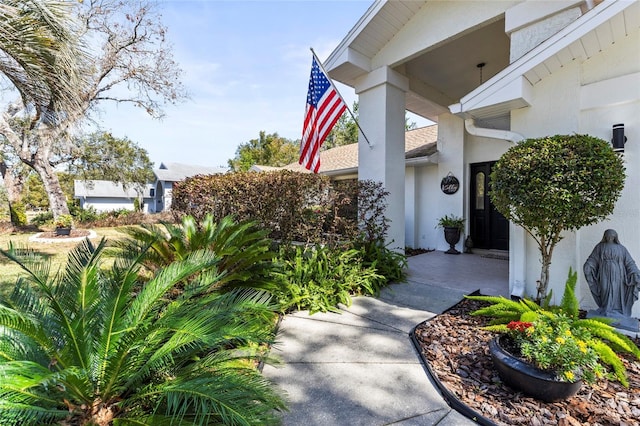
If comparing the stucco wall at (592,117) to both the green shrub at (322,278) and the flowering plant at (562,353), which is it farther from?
the green shrub at (322,278)

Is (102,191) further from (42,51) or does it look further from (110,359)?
(110,359)

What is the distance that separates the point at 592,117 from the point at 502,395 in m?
3.80

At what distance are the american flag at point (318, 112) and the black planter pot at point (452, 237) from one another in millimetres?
4522

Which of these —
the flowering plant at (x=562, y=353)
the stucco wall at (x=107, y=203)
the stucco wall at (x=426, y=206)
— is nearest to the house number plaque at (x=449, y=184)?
the stucco wall at (x=426, y=206)

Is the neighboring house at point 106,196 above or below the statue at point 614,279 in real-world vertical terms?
above

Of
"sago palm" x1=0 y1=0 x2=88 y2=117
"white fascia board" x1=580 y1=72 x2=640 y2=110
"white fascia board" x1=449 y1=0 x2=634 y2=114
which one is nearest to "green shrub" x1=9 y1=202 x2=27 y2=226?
"sago palm" x1=0 y1=0 x2=88 y2=117

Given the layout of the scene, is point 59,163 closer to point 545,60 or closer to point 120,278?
point 120,278

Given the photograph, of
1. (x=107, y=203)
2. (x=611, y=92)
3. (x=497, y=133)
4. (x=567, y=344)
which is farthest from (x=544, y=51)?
(x=107, y=203)

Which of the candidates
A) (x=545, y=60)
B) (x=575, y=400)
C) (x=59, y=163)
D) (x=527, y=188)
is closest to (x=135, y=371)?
(x=575, y=400)

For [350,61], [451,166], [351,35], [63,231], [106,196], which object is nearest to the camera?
[351,35]

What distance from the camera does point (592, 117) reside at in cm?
401

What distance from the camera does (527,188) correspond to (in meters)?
3.55

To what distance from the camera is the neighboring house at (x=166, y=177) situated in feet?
96.4

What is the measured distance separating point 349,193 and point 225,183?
8.76 ft
